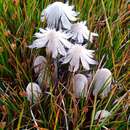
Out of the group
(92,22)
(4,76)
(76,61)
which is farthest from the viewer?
(92,22)

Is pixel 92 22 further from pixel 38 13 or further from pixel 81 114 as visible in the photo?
pixel 81 114

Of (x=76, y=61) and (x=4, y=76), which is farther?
(x=4, y=76)

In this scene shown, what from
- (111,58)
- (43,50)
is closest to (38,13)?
(43,50)

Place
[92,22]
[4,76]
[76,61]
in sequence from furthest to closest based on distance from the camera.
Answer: [92,22]
[4,76]
[76,61]

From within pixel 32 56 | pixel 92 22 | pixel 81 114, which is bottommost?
pixel 81 114

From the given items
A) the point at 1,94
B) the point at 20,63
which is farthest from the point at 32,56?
the point at 1,94

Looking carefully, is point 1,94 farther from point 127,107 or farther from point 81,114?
point 127,107

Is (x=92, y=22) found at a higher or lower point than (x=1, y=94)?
higher
